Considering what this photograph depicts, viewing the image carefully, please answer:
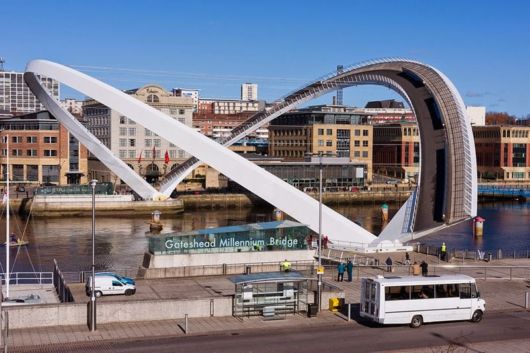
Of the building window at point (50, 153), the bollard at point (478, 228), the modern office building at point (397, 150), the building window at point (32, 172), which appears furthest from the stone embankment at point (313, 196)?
the bollard at point (478, 228)

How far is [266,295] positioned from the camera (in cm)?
2192

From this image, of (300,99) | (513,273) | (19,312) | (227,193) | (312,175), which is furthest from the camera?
(312,175)

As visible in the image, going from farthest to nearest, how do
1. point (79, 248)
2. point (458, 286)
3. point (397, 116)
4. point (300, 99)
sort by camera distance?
point (397, 116) < point (300, 99) < point (79, 248) < point (458, 286)

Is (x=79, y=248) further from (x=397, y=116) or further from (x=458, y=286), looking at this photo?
(x=397, y=116)

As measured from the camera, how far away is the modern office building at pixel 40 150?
83.1 metres

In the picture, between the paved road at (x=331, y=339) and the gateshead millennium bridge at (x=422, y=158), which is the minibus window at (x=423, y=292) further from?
the gateshead millennium bridge at (x=422, y=158)

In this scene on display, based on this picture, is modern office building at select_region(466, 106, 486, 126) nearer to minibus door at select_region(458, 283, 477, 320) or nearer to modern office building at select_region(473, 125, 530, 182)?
modern office building at select_region(473, 125, 530, 182)

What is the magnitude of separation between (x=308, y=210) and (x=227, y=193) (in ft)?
148

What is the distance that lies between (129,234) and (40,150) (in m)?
33.9


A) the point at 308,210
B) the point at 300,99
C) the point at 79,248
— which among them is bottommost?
the point at 79,248

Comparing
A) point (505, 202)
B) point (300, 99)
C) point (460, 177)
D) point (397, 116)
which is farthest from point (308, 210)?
point (397, 116)

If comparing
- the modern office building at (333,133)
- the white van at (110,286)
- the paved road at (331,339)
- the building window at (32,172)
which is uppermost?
the modern office building at (333,133)

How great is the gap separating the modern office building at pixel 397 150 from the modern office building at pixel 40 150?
4585 cm

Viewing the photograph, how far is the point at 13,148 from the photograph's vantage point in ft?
277
